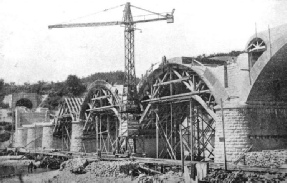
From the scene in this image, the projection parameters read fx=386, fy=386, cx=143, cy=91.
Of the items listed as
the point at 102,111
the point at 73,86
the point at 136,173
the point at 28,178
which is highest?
the point at 73,86

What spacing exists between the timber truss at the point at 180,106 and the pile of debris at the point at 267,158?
575cm

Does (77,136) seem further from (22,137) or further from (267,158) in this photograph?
(267,158)

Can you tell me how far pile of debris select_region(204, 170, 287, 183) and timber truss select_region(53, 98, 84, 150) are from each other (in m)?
35.5

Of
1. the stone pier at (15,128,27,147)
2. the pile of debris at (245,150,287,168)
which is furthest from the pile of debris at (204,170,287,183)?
the stone pier at (15,128,27,147)

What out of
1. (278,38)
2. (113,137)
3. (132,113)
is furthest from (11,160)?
(278,38)

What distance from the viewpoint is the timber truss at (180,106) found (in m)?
33.8

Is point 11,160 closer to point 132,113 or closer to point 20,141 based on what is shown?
point 20,141

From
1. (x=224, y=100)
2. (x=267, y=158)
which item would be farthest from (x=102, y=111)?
(x=267, y=158)

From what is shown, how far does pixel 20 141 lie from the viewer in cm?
7381

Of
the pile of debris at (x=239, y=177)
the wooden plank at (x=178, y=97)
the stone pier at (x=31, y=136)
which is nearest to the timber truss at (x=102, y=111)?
the wooden plank at (x=178, y=97)

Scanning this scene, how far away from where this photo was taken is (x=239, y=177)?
72.7 feet

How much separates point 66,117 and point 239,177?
147ft

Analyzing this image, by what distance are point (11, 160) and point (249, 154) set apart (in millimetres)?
41279

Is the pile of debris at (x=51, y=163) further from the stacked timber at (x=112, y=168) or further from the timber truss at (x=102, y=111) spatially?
the stacked timber at (x=112, y=168)
